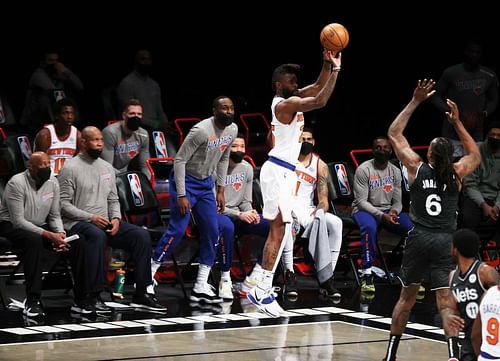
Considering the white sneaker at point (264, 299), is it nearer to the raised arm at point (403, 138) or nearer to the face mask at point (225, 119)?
the raised arm at point (403, 138)

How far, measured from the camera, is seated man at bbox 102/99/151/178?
1230 cm

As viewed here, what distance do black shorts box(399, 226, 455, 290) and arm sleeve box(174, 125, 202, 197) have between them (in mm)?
3058

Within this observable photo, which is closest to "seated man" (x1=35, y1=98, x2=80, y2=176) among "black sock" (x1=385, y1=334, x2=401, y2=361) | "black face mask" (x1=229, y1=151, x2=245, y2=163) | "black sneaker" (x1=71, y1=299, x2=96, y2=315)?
"black face mask" (x1=229, y1=151, x2=245, y2=163)

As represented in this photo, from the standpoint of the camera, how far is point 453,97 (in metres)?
14.4

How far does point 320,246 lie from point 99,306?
225 cm

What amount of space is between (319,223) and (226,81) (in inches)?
201

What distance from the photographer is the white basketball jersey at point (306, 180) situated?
12.5 metres

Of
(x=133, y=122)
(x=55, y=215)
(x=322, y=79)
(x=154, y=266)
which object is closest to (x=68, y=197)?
(x=55, y=215)

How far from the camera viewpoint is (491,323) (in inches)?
278

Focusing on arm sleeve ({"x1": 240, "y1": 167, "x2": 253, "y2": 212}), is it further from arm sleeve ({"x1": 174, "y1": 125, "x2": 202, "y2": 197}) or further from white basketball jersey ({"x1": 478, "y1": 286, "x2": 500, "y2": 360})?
white basketball jersey ({"x1": 478, "y1": 286, "x2": 500, "y2": 360})

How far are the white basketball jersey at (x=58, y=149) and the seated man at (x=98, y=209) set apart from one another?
36.2 inches

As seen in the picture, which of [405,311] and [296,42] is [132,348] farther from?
[296,42]

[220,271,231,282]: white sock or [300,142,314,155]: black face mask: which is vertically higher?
[300,142,314,155]: black face mask

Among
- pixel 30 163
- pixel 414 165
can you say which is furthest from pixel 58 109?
pixel 414 165
